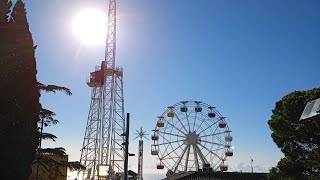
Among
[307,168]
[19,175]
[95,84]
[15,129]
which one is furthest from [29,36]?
[95,84]

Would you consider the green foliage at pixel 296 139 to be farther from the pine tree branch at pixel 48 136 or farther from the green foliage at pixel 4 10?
the green foliage at pixel 4 10

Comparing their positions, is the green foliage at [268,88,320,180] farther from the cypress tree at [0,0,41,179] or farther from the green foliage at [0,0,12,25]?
the green foliage at [0,0,12,25]

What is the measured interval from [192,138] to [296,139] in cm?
3600

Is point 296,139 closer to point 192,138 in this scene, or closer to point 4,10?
point 4,10

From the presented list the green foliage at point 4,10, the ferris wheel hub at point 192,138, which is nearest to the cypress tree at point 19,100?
the green foliage at point 4,10

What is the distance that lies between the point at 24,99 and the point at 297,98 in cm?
2044

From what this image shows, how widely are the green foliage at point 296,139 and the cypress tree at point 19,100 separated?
58.4 feet

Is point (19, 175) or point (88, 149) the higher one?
point (88, 149)

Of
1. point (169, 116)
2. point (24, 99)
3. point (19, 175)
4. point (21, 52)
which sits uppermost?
point (169, 116)

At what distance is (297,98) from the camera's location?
29656mm

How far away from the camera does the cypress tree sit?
1573cm

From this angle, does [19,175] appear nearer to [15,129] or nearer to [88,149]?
[15,129]

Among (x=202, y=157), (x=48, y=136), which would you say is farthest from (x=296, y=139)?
(x=202, y=157)

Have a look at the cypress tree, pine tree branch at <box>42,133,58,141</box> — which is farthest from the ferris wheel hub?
the cypress tree
